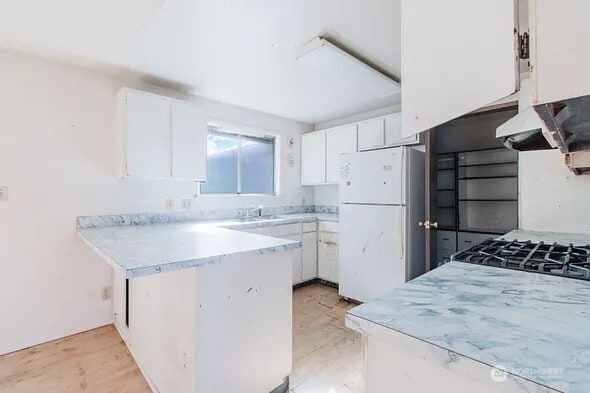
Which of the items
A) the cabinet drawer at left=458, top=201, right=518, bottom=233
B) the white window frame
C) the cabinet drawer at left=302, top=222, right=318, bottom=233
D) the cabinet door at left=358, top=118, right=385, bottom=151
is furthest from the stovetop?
the white window frame

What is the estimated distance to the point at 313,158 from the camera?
4176 mm

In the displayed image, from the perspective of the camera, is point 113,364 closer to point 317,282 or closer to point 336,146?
point 317,282

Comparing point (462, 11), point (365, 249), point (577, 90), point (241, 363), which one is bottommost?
point (241, 363)

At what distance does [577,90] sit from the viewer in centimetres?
45

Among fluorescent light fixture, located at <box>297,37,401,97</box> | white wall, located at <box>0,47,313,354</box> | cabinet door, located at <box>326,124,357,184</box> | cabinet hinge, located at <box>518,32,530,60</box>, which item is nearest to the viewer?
cabinet hinge, located at <box>518,32,530,60</box>

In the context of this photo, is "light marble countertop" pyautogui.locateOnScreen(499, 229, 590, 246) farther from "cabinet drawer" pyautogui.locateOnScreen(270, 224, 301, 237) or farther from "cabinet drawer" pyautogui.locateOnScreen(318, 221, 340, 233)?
"cabinet drawer" pyautogui.locateOnScreen(270, 224, 301, 237)

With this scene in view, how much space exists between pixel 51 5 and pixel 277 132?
2.67m

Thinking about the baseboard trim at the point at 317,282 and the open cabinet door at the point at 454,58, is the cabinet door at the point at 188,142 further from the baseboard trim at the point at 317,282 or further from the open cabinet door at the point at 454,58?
the open cabinet door at the point at 454,58

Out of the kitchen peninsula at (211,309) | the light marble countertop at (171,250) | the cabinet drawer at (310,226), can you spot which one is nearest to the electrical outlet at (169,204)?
the light marble countertop at (171,250)

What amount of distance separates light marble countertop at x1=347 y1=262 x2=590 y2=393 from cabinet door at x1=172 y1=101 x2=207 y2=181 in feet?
8.21

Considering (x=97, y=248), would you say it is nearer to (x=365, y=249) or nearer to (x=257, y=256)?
(x=257, y=256)

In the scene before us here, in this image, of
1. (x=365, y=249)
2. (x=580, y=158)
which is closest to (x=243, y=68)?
Answer: (x=365, y=249)

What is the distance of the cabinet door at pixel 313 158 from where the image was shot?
4.04 metres

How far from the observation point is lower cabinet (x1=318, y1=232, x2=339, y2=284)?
3.59 metres
